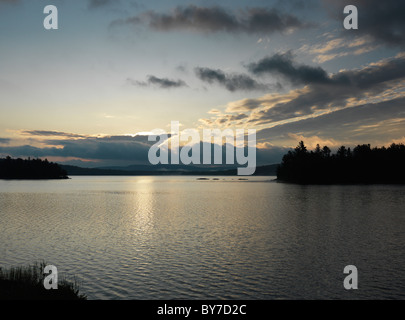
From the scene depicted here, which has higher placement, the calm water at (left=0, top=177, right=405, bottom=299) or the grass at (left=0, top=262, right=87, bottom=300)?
the grass at (left=0, top=262, right=87, bottom=300)

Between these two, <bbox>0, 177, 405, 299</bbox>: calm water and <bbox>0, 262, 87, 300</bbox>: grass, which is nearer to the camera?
<bbox>0, 262, 87, 300</bbox>: grass

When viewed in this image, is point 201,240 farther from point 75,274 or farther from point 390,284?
point 390,284

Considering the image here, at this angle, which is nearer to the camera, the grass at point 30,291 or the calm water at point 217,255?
the grass at point 30,291

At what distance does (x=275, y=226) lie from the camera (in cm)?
5375

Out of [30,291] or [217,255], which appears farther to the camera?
[217,255]

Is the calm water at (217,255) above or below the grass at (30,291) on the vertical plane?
below

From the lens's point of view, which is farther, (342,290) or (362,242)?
(362,242)

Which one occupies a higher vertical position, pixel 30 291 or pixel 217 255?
pixel 30 291
